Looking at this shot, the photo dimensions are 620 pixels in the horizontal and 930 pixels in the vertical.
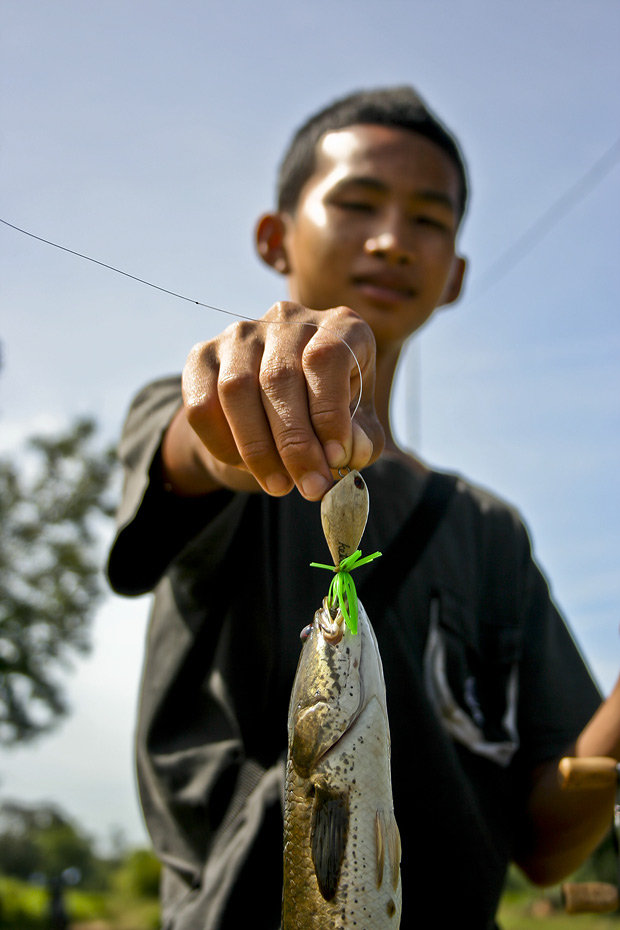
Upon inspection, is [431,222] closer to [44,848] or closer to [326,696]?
[326,696]

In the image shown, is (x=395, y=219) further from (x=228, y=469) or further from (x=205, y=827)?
(x=205, y=827)

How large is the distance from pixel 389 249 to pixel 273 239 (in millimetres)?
770

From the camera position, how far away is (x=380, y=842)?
1.41 m

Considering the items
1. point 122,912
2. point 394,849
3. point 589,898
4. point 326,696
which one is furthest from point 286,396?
point 122,912

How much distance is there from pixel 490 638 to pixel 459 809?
705mm

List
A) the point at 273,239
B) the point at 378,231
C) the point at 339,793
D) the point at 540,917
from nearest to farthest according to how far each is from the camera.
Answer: the point at 339,793 → the point at 378,231 → the point at 273,239 → the point at 540,917

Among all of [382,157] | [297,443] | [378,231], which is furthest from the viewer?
[382,157]

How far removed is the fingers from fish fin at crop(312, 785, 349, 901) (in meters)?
0.57

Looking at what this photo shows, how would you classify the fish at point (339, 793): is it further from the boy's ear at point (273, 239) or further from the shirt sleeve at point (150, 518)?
the boy's ear at point (273, 239)

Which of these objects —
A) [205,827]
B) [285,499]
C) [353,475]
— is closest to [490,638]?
[285,499]

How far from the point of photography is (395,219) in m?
3.01

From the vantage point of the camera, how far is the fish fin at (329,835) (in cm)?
141

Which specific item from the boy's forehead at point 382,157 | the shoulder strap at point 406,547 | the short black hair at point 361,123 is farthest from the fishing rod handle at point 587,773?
the short black hair at point 361,123

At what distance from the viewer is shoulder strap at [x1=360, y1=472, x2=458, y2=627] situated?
2430 millimetres
